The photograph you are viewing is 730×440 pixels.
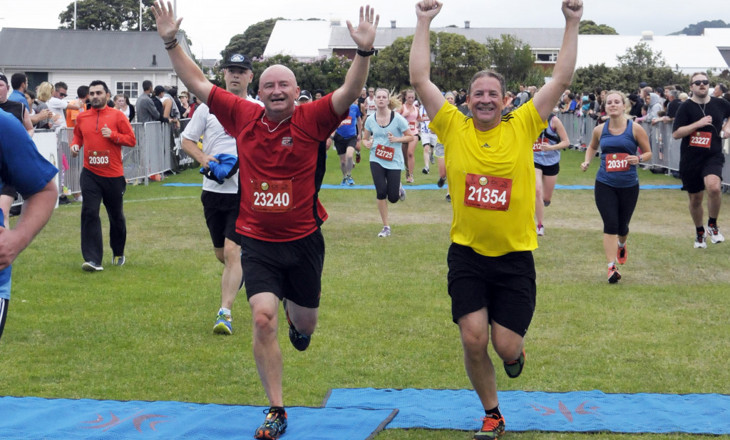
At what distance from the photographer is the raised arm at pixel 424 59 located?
219 inches

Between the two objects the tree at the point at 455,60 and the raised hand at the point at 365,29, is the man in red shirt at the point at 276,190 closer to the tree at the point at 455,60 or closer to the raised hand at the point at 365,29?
the raised hand at the point at 365,29

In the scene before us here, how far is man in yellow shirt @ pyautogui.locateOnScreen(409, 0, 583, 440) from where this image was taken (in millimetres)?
5340

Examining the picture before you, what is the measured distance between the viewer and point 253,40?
381 ft

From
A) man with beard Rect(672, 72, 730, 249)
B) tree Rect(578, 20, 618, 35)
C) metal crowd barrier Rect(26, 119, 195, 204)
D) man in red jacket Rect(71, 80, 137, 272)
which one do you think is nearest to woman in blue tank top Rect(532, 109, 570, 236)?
man with beard Rect(672, 72, 730, 249)

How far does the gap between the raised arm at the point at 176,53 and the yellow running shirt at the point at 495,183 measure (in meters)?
1.64

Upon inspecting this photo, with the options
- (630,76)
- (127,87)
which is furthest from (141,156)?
(127,87)

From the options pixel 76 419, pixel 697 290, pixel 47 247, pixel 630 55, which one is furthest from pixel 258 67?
pixel 76 419

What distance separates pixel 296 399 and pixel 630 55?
2059 inches

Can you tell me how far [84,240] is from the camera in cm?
1099

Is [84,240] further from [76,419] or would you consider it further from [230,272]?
[76,419]

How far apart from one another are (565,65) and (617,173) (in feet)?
16.4

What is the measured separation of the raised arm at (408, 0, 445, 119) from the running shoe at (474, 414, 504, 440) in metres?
1.88

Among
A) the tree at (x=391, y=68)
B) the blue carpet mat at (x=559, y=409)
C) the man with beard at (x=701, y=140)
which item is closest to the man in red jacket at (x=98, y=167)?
the blue carpet mat at (x=559, y=409)

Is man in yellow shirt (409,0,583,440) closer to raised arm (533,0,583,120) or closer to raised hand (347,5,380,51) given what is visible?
raised arm (533,0,583,120)
